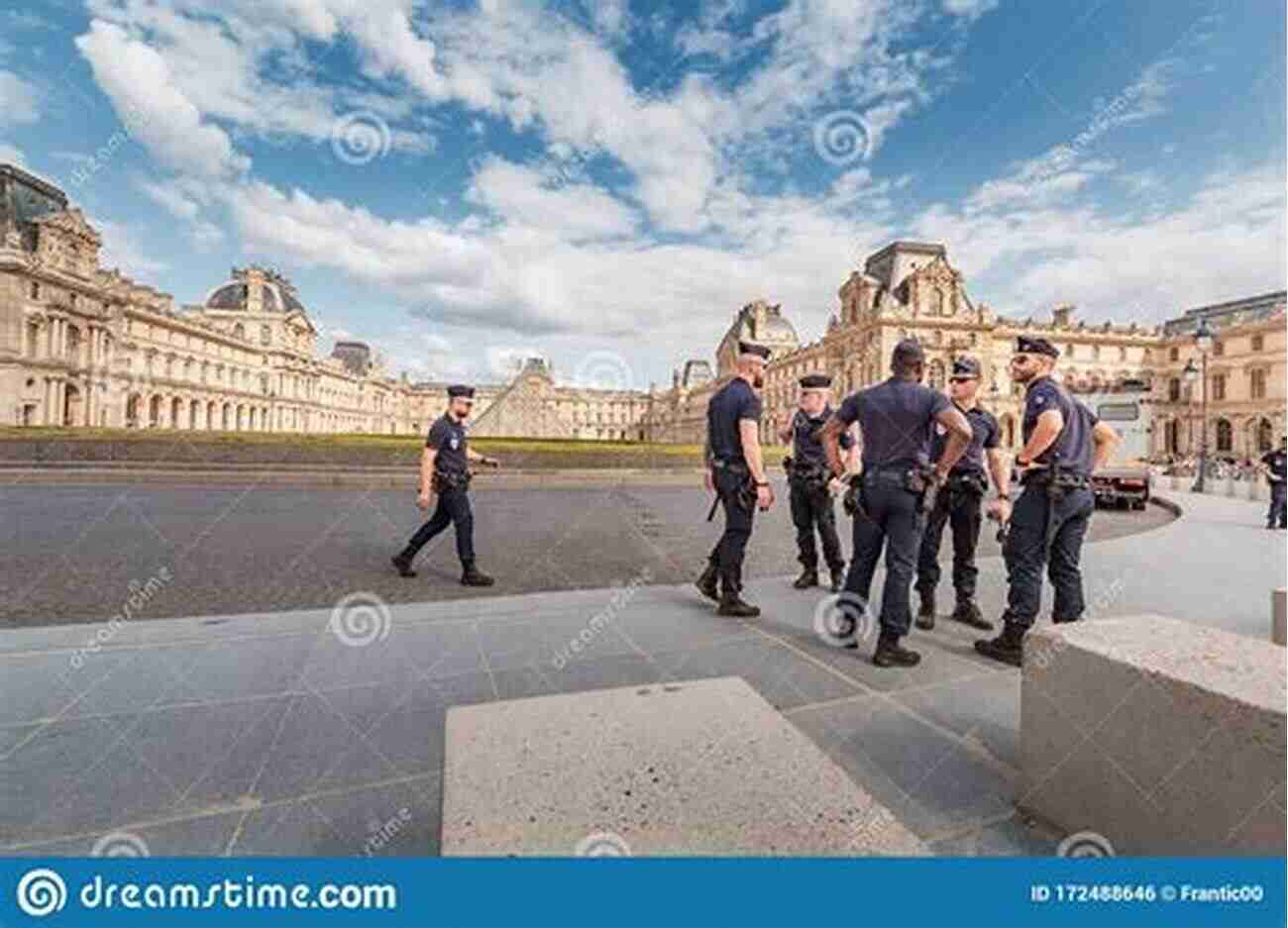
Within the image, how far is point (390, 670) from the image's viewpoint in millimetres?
3734

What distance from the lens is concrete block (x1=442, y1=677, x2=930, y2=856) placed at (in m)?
1.38

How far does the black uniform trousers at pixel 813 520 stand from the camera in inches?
236

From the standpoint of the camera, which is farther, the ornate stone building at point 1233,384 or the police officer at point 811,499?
the ornate stone building at point 1233,384

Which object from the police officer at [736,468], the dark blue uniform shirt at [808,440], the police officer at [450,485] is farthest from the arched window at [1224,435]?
the police officer at [450,485]

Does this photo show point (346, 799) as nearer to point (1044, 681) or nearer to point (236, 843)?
point (236, 843)

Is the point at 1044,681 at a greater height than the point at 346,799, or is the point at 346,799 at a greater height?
the point at 1044,681

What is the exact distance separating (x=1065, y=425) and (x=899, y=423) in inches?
48.1

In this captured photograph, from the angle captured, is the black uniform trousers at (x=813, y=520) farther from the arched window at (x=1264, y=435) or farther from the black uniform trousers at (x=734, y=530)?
the arched window at (x=1264, y=435)

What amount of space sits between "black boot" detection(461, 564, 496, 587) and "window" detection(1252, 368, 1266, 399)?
85867mm

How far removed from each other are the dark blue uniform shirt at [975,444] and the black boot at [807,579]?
158 cm

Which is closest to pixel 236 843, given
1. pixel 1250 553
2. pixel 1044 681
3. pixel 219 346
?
pixel 1044 681

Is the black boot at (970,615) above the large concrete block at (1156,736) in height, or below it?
below

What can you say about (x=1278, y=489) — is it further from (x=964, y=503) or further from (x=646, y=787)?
(x=646, y=787)

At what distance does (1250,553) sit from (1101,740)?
9.09 metres
